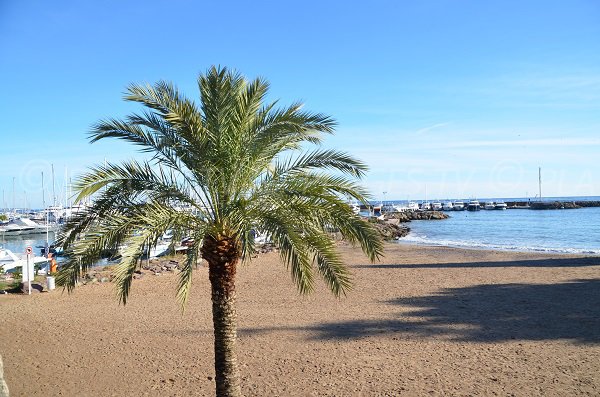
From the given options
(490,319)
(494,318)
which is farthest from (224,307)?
(494,318)

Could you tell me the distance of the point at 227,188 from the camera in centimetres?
596

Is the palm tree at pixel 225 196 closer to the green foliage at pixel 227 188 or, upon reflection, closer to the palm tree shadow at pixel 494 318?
the green foliage at pixel 227 188

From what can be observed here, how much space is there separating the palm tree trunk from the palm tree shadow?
424cm

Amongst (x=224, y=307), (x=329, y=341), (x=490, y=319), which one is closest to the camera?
(x=224, y=307)

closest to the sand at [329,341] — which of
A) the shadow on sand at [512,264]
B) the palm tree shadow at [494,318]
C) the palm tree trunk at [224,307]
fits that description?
the palm tree shadow at [494,318]

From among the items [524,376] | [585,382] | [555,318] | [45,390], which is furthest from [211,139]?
[555,318]

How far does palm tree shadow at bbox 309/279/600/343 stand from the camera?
9.91 metres

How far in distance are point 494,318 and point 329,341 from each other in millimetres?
4449

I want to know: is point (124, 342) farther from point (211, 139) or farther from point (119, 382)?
point (211, 139)

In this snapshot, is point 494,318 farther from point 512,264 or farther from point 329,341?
point 512,264

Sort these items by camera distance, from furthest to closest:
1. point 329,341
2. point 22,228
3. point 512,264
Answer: point 22,228 < point 512,264 < point 329,341

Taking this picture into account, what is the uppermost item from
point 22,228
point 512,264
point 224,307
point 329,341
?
point 22,228

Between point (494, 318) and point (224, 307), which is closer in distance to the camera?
point (224, 307)

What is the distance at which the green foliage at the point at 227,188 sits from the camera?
220 inches
